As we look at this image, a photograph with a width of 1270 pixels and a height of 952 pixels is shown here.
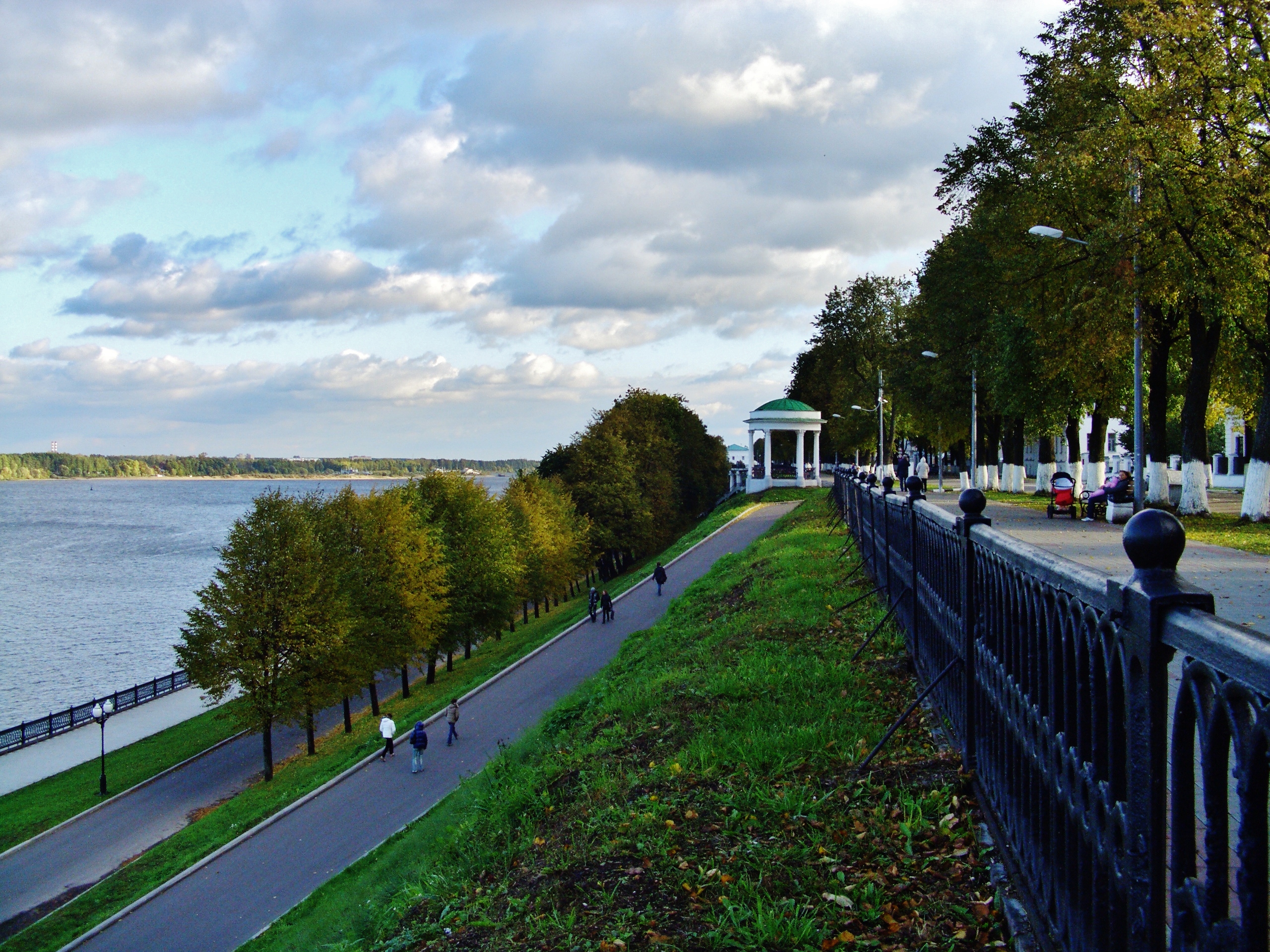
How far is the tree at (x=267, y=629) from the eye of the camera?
1064 inches

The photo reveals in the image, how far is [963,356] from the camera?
37.1 meters

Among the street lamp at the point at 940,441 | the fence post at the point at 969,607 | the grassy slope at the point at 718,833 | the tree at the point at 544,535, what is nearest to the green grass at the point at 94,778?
the tree at the point at 544,535

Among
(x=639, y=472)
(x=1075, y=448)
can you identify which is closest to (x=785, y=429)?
(x=639, y=472)

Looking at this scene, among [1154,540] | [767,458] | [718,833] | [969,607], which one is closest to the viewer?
[1154,540]

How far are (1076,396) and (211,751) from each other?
30.2 m

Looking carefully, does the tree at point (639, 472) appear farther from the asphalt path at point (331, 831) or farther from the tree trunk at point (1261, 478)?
the tree trunk at point (1261, 478)

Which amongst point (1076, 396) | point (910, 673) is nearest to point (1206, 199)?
point (1076, 396)

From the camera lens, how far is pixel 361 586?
30.8 m

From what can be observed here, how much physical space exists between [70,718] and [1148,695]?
124ft

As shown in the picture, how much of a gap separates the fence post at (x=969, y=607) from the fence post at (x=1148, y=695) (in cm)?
220

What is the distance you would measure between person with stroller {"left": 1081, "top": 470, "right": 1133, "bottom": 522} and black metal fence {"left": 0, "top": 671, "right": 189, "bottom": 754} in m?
28.7

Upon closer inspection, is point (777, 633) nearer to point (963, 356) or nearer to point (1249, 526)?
point (1249, 526)

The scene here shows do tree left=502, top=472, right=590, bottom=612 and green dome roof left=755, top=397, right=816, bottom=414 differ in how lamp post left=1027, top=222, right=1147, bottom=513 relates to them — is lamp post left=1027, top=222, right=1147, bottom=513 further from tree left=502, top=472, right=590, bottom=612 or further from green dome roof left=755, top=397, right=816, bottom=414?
green dome roof left=755, top=397, right=816, bottom=414

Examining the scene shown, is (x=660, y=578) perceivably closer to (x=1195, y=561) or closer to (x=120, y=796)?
(x=120, y=796)
